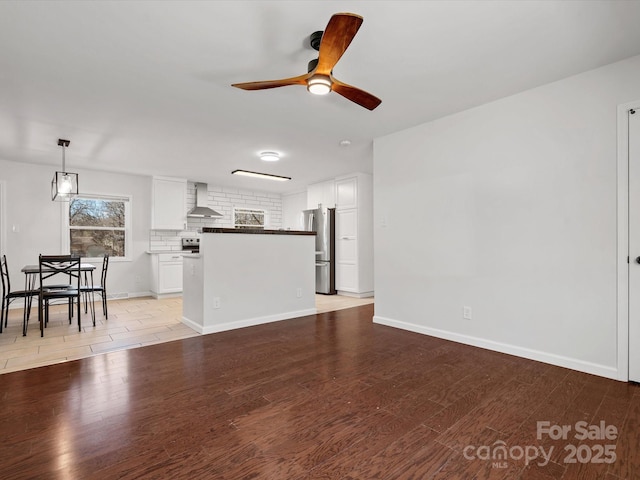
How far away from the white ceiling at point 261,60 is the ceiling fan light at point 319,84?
0.97ft

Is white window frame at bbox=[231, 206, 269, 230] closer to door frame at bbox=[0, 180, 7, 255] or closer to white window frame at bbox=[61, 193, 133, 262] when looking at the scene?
white window frame at bbox=[61, 193, 133, 262]

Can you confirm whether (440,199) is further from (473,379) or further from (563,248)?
(473,379)

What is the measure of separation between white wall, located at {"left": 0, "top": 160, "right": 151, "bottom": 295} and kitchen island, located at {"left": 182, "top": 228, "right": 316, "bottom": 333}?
2756 millimetres

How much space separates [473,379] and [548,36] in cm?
238

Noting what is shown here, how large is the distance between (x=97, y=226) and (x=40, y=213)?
0.82m

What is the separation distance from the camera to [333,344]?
10.9 ft

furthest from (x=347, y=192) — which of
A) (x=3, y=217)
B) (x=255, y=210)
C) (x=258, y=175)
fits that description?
(x=3, y=217)

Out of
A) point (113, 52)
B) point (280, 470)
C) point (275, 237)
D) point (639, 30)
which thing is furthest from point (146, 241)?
point (639, 30)

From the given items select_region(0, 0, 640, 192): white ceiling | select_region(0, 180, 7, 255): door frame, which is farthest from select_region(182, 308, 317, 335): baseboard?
select_region(0, 180, 7, 255): door frame

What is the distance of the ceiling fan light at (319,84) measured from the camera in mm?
2104

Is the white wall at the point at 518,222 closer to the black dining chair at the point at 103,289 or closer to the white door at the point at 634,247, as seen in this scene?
the white door at the point at 634,247

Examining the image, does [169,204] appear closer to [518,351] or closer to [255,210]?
[255,210]

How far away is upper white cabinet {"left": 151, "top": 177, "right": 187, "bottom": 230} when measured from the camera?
6367 mm

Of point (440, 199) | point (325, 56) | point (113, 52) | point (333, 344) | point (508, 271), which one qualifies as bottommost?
point (333, 344)
